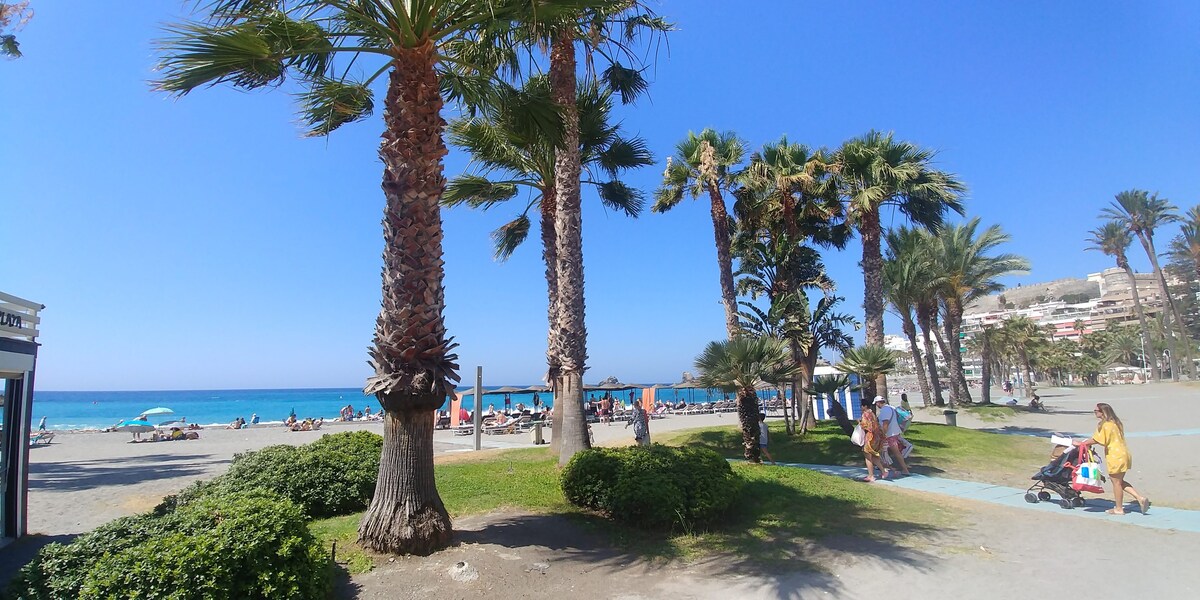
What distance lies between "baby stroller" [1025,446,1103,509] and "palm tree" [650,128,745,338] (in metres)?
7.62

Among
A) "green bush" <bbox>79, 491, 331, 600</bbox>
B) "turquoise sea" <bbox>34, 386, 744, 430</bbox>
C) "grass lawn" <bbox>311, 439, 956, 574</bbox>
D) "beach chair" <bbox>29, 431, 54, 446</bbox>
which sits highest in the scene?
"green bush" <bbox>79, 491, 331, 600</bbox>

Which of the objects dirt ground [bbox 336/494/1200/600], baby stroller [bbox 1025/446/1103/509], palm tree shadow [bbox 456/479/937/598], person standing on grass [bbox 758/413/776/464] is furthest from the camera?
person standing on grass [bbox 758/413/776/464]

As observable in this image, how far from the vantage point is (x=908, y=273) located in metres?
24.8

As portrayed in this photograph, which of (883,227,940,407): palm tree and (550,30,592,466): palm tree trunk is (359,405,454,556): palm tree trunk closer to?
(550,30,592,466): palm tree trunk

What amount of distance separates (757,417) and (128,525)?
10.6 m

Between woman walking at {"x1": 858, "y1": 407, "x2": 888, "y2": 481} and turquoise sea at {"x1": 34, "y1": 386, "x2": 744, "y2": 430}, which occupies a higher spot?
woman walking at {"x1": 858, "y1": 407, "x2": 888, "y2": 481}

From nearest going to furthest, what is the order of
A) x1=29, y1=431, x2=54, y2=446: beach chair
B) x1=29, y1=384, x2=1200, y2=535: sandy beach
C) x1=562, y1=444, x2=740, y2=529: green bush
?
x1=562, y1=444, x2=740, y2=529: green bush → x1=29, y1=384, x2=1200, y2=535: sandy beach → x1=29, y1=431, x2=54, y2=446: beach chair

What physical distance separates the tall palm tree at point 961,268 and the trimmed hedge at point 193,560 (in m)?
28.2

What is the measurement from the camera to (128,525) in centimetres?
438

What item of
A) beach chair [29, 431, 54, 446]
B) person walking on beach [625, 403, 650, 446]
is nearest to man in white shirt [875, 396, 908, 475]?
person walking on beach [625, 403, 650, 446]

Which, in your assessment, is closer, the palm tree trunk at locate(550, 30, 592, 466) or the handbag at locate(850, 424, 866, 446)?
the palm tree trunk at locate(550, 30, 592, 466)

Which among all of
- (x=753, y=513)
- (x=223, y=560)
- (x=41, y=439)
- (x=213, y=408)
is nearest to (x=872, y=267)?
(x=753, y=513)

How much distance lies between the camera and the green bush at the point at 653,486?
688 cm

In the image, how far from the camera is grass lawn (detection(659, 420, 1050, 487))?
11.2 metres
